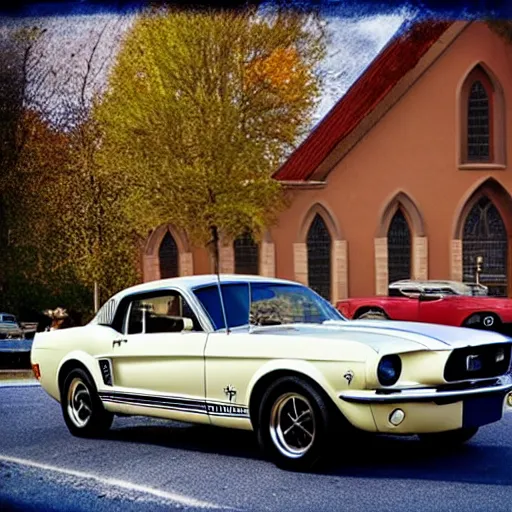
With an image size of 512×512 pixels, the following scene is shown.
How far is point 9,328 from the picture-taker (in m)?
4.27

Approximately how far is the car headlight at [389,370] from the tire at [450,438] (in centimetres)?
55

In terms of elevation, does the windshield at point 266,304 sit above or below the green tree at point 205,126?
below

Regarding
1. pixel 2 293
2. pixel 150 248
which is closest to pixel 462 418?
pixel 150 248

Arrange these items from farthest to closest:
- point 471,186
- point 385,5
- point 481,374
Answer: point 471,186 → point 481,374 → point 385,5

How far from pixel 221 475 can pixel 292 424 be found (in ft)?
1.13

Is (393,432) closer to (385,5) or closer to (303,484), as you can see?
(303,484)

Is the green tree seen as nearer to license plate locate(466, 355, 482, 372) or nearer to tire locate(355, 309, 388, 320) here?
tire locate(355, 309, 388, 320)

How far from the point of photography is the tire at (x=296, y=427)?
13.3 ft

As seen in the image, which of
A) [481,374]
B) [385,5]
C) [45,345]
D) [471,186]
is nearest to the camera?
[385,5]

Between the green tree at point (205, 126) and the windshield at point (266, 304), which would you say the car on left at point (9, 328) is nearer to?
the green tree at point (205, 126)

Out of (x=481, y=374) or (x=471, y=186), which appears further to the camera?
(x=471, y=186)

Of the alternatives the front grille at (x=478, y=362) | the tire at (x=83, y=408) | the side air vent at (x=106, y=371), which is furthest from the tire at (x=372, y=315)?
the tire at (x=83, y=408)

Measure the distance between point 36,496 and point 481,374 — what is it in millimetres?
1747

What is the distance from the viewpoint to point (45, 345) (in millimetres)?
4762
